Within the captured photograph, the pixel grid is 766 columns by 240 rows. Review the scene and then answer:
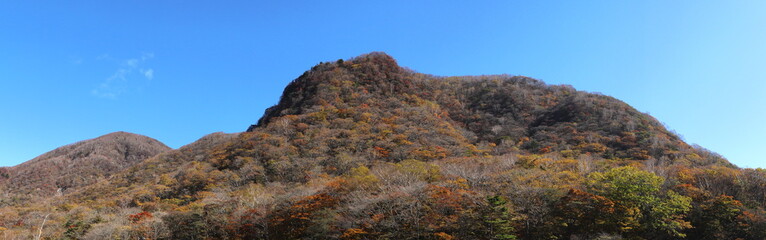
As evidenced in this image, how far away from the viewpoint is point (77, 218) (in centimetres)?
3011

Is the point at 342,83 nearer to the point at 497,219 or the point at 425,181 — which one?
the point at 425,181

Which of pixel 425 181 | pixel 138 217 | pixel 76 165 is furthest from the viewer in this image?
pixel 76 165

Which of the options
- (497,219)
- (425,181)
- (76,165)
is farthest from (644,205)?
(76,165)

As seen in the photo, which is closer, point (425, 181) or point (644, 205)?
point (644, 205)

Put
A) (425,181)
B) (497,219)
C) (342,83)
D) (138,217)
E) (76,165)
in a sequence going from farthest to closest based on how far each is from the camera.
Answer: (76,165)
(342,83)
(138,217)
(425,181)
(497,219)

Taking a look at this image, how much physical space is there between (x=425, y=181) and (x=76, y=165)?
8917 centimetres

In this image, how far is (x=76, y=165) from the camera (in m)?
81.5

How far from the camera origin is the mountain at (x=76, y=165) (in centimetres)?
6925

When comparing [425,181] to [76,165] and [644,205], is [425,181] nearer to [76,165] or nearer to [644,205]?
[644,205]

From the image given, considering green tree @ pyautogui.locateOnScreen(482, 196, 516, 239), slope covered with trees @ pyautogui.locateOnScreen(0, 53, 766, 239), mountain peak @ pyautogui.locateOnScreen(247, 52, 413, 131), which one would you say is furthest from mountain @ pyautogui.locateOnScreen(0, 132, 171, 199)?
green tree @ pyautogui.locateOnScreen(482, 196, 516, 239)

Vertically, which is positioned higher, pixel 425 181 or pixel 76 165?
pixel 76 165

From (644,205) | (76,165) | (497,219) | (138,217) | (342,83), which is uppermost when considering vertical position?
(342,83)

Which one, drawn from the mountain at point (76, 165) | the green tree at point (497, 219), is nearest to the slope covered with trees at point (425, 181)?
the green tree at point (497, 219)

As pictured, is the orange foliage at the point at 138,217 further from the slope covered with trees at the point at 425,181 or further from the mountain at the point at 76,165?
the mountain at the point at 76,165
